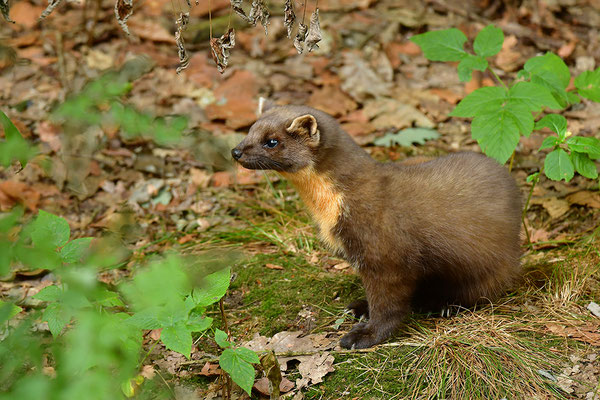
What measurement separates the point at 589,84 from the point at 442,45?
1.24 m

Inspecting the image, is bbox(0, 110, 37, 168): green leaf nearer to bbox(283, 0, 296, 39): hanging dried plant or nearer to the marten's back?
bbox(283, 0, 296, 39): hanging dried plant

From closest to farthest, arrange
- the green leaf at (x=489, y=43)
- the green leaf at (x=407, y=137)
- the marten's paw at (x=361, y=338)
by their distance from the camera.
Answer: the marten's paw at (x=361, y=338)
the green leaf at (x=489, y=43)
the green leaf at (x=407, y=137)

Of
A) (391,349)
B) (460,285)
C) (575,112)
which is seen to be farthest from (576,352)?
(575,112)

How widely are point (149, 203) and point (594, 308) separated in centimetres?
465

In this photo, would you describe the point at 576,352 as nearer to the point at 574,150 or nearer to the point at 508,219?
the point at 508,219

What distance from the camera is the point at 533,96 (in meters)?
4.65

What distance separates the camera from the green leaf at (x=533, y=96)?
4.59m

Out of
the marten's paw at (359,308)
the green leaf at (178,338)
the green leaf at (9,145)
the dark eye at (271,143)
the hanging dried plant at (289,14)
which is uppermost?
the hanging dried plant at (289,14)

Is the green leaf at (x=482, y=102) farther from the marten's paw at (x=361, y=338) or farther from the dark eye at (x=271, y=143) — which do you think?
the marten's paw at (x=361, y=338)

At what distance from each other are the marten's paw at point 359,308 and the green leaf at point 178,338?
1750mm

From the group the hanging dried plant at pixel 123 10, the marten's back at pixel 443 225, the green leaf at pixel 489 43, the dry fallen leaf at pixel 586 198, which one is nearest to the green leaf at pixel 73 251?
the hanging dried plant at pixel 123 10

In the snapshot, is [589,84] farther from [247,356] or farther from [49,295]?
[49,295]

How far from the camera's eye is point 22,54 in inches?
352

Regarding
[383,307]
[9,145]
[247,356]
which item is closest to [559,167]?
[383,307]
